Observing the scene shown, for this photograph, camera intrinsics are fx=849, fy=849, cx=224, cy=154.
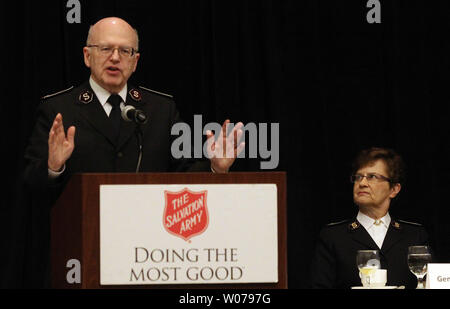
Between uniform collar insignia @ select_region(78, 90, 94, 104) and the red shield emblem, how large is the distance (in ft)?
3.15

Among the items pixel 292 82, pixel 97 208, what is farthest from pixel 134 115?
pixel 292 82

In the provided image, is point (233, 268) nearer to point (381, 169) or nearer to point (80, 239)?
point (80, 239)

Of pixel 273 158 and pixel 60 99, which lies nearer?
pixel 60 99

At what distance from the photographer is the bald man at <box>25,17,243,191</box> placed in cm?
283

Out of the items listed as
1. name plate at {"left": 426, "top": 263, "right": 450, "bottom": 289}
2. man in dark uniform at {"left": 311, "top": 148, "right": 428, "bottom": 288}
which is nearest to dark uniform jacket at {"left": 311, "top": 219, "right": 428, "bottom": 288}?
man in dark uniform at {"left": 311, "top": 148, "right": 428, "bottom": 288}

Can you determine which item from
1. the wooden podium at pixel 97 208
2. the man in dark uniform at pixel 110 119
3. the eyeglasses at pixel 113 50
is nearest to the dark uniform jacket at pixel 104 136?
the man in dark uniform at pixel 110 119

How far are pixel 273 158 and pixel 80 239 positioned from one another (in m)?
2.21

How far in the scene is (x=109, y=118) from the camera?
2.90 metres

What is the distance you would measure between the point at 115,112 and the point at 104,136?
0.10 meters

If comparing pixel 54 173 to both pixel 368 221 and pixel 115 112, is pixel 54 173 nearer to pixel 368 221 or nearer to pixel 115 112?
pixel 115 112

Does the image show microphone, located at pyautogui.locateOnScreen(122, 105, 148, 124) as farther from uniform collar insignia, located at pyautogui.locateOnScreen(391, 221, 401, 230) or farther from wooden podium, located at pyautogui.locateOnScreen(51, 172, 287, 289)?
uniform collar insignia, located at pyautogui.locateOnScreen(391, 221, 401, 230)
